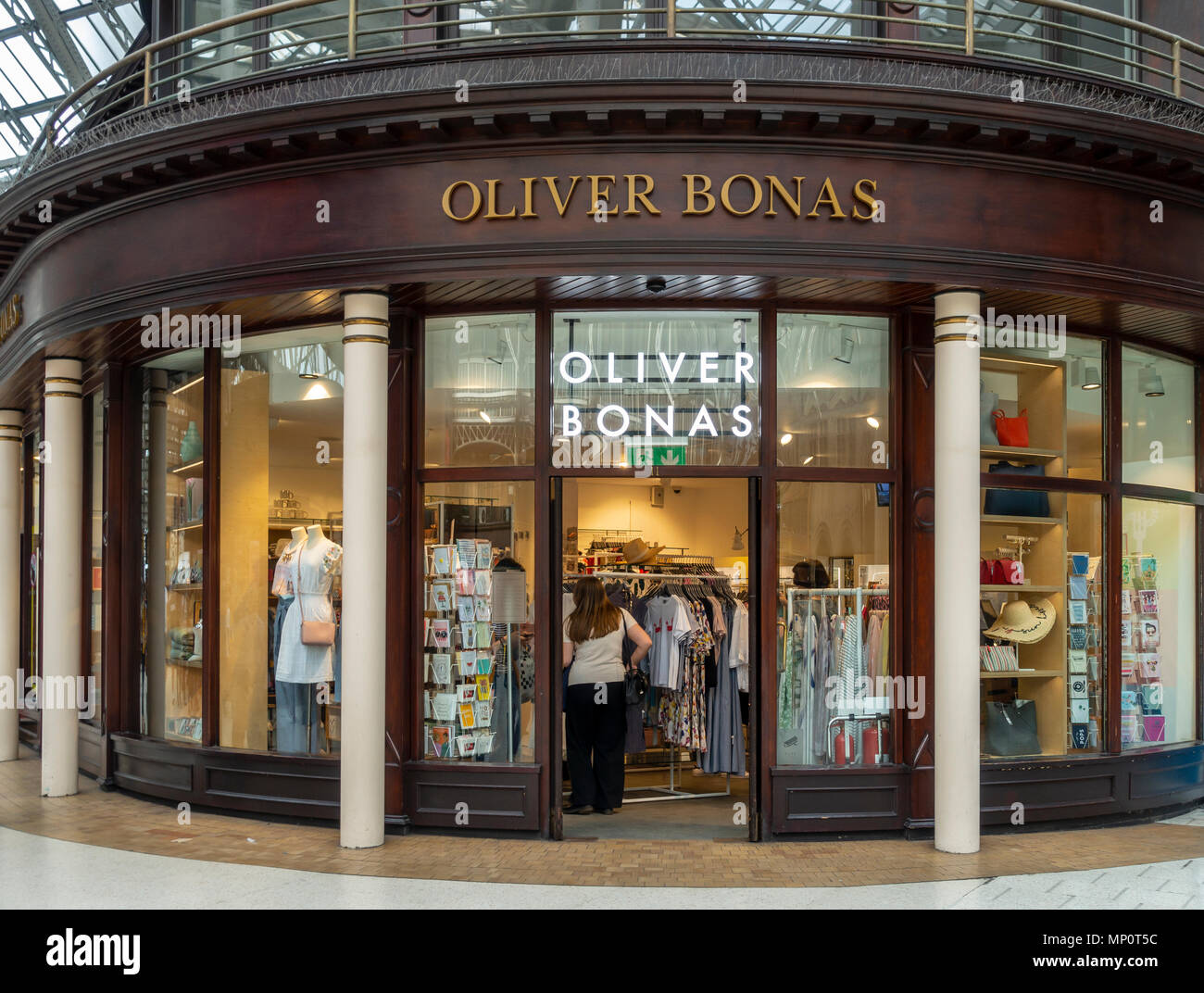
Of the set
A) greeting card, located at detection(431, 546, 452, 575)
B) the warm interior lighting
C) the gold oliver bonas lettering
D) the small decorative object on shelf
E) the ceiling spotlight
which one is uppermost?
the gold oliver bonas lettering

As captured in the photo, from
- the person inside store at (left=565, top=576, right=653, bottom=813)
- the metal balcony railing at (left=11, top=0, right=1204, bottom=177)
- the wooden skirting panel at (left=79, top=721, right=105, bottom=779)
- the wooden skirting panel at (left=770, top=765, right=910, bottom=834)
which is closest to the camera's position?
the metal balcony railing at (left=11, top=0, right=1204, bottom=177)

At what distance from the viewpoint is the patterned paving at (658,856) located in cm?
705

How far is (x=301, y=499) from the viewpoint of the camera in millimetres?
9258

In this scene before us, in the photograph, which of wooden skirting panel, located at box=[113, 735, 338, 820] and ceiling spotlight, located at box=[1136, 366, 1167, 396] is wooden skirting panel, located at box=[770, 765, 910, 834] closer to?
wooden skirting panel, located at box=[113, 735, 338, 820]

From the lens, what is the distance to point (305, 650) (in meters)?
9.11

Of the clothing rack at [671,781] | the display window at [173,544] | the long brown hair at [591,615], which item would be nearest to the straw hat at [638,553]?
the clothing rack at [671,781]

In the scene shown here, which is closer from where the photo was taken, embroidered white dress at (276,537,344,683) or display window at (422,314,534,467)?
display window at (422,314,534,467)

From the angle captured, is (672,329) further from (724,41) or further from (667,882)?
(667,882)

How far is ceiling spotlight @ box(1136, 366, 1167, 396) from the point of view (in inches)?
383

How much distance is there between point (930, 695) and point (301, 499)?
5.01 meters

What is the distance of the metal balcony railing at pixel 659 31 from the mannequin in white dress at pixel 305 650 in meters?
3.54

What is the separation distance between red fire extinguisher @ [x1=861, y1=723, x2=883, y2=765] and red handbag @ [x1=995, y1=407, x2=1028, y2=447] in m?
2.49

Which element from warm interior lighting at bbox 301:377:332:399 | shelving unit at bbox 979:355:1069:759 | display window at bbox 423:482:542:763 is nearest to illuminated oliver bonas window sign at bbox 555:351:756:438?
display window at bbox 423:482:542:763
